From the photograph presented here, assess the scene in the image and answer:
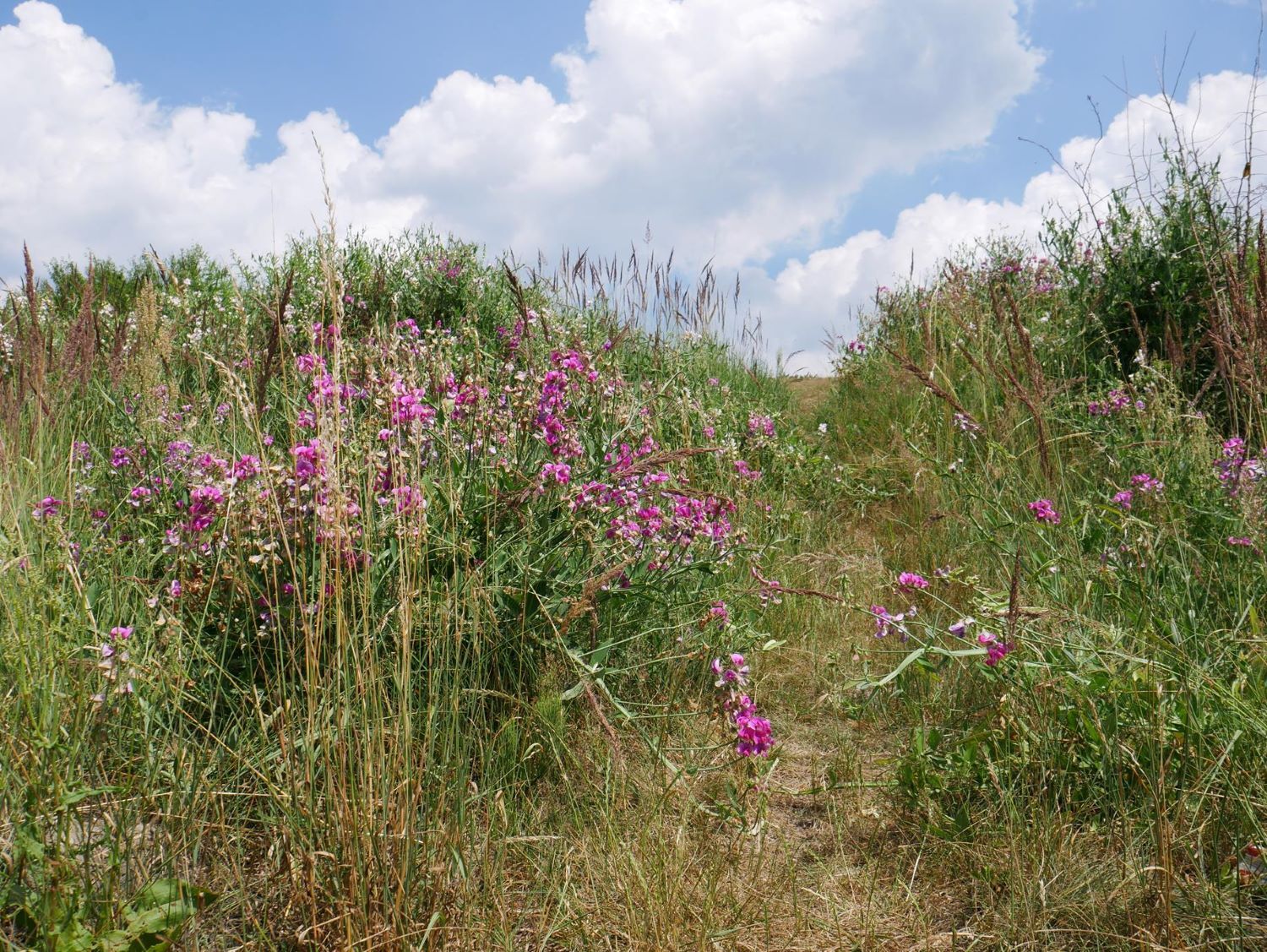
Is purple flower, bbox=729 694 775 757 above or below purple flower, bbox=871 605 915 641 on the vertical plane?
below

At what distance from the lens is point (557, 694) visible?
2.28 metres

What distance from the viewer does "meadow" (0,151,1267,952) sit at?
1676 millimetres

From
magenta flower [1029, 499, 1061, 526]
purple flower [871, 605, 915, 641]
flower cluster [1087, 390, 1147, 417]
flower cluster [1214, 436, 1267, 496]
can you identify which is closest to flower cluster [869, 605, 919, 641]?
purple flower [871, 605, 915, 641]

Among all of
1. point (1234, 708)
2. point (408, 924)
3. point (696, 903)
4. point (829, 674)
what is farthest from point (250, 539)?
point (1234, 708)

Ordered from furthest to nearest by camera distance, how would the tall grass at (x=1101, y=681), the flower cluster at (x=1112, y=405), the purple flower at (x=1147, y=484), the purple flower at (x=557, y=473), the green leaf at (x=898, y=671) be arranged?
1. the flower cluster at (x=1112, y=405)
2. the purple flower at (x=1147, y=484)
3. the purple flower at (x=557, y=473)
4. the green leaf at (x=898, y=671)
5. the tall grass at (x=1101, y=681)

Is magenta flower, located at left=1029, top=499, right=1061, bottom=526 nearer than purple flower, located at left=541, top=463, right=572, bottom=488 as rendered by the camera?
No

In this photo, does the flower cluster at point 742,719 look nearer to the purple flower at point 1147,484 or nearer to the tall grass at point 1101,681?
the tall grass at point 1101,681

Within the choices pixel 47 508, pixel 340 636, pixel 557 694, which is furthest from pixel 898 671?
pixel 47 508

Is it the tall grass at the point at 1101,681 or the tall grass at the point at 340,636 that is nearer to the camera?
the tall grass at the point at 340,636

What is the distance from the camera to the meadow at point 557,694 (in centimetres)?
168

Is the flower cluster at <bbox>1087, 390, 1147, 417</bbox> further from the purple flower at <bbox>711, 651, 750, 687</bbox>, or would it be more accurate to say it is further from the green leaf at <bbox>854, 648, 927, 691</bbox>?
the purple flower at <bbox>711, 651, 750, 687</bbox>

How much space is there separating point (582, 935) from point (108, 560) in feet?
5.62

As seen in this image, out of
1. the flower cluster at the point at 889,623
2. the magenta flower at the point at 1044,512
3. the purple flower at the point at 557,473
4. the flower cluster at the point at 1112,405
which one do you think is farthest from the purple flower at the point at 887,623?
the flower cluster at the point at 1112,405

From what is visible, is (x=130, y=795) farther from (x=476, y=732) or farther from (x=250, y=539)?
(x=476, y=732)
